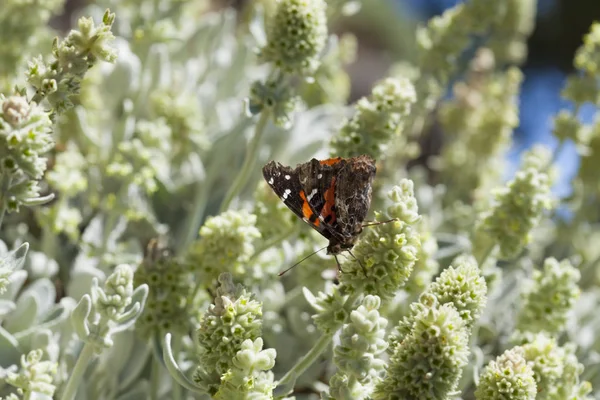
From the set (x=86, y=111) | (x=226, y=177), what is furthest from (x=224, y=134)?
(x=86, y=111)

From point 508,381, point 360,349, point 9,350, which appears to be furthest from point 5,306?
point 508,381

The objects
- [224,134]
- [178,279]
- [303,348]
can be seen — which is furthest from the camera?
[224,134]

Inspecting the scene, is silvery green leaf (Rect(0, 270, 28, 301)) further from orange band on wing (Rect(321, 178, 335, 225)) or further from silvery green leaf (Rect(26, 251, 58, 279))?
orange band on wing (Rect(321, 178, 335, 225))

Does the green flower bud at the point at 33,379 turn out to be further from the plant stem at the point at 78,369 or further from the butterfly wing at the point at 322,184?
the butterfly wing at the point at 322,184

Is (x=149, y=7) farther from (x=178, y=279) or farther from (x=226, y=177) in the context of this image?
(x=178, y=279)

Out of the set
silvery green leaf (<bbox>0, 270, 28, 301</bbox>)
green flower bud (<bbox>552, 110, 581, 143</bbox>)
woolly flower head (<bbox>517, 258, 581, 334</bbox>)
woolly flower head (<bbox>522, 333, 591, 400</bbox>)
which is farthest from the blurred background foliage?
silvery green leaf (<bbox>0, 270, 28, 301</bbox>)

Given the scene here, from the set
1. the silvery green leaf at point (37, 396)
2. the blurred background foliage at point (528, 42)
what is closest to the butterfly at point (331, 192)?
the silvery green leaf at point (37, 396)
